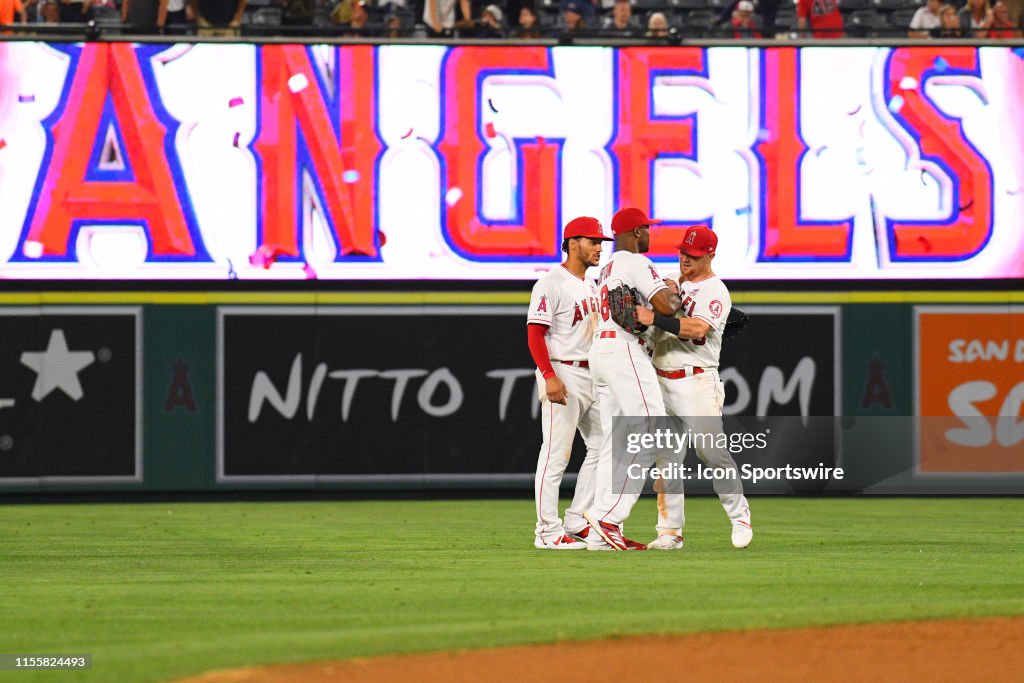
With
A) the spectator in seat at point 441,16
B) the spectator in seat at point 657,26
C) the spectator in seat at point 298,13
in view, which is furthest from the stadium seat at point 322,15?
the spectator in seat at point 657,26

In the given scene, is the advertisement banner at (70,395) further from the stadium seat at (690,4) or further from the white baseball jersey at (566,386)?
the stadium seat at (690,4)

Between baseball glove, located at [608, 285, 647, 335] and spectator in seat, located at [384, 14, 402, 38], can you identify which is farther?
spectator in seat, located at [384, 14, 402, 38]

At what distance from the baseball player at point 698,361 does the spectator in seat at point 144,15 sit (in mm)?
7117

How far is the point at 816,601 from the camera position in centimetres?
809

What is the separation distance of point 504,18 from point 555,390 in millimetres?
7073

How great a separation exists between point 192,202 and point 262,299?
1.11 meters

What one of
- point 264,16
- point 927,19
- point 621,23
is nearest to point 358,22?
point 264,16

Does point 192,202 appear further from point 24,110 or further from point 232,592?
point 232,592

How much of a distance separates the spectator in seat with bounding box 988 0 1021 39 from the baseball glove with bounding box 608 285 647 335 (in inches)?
293

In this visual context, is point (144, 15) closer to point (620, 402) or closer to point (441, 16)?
point (441, 16)

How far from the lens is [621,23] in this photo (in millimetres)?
15977

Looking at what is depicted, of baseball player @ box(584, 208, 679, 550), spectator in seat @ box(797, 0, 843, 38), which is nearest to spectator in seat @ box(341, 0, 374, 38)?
spectator in seat @ box(797, 0, 843, 38)

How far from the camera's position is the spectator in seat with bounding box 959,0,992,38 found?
16203 mm

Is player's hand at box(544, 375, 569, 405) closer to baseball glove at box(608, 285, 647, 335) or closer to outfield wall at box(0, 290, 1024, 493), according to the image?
baseball glove at box(608, 285, 647, 335)
